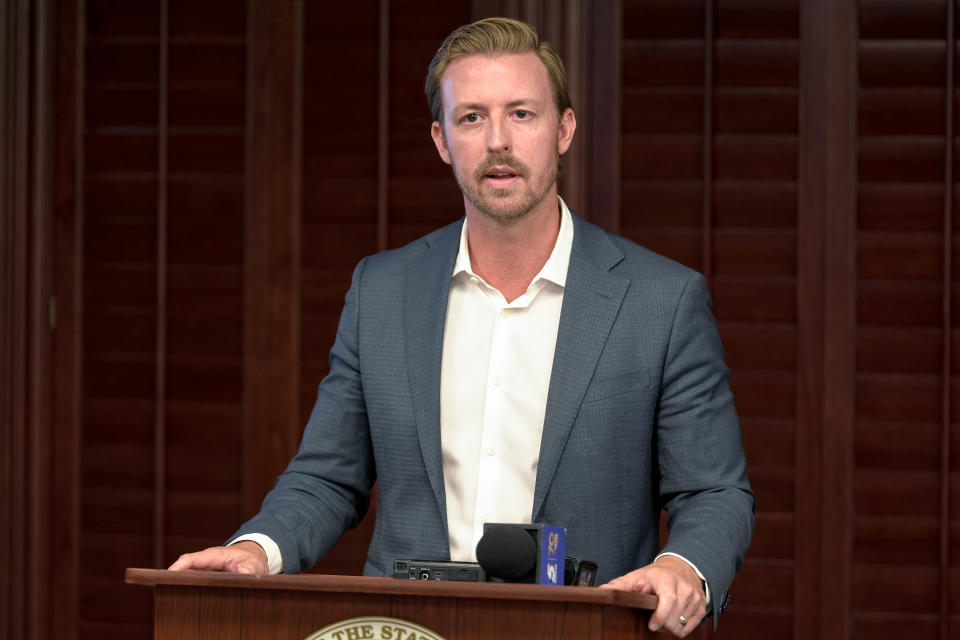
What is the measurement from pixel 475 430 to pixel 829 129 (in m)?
1.48

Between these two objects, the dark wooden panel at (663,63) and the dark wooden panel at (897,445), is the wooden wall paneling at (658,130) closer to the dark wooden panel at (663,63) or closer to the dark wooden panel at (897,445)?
the dark wooden panel at (663,63)

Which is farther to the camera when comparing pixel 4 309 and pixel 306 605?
pixel 4 309

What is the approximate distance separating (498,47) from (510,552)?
0.82m

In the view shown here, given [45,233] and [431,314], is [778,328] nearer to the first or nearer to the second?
[431,314]

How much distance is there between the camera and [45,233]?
297 centimetres

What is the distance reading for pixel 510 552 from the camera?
121 cm

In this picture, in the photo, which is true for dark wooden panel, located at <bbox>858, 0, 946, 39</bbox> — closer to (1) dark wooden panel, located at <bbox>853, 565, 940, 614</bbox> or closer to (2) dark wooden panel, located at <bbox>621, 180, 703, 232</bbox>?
(2) dark wooden panel, located at <bbox>621, 180, 703, 232</bbox>

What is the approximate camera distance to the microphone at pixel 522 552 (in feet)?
3.94

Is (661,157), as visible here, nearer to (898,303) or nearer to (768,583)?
(898,303)

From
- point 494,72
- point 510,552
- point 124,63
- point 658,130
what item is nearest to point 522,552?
point 510,552

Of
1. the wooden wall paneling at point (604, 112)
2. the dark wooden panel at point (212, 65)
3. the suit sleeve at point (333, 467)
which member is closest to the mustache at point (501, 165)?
the suit sleeve at point (333, 467)

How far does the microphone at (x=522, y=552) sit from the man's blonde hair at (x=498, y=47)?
2.56 ft

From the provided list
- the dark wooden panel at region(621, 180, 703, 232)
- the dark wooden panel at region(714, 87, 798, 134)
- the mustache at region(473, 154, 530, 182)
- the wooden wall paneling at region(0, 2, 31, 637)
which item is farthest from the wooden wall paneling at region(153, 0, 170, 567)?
the mustache at region(473, 154, 530, 182)

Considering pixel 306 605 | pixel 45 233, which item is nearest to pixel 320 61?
pixel 45 233
